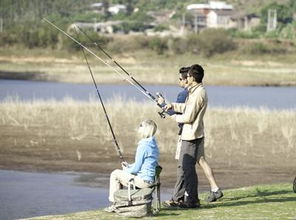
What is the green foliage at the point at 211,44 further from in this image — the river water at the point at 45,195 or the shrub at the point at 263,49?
the river water at the point at 45,195

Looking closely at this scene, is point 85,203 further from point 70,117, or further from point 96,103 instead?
point 96,103

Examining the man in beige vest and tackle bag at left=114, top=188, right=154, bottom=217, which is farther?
the man in beige vest

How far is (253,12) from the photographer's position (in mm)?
129625

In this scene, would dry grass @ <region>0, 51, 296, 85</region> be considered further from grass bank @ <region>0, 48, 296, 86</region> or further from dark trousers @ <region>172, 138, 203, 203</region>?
dark trousers @ <region>172, 138, 203, 203</region>

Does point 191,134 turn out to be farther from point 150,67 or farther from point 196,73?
point 150,67

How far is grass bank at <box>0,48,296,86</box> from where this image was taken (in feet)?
182

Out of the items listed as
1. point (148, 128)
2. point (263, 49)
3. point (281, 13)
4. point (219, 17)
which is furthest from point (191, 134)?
point (219, 17)

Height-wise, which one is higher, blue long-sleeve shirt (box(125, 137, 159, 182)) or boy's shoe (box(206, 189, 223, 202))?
blue long-sleeve shirt (box(125, 137, 159, 182))

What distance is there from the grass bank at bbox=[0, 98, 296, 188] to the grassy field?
463cm

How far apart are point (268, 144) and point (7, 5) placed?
336 ft

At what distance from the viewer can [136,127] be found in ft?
78.6

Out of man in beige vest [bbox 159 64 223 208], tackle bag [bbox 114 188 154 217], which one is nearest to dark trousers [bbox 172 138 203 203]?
man in beige vest [bbox 159 64 223 208]

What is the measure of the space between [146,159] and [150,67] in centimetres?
5450

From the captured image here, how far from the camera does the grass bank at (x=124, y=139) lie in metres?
18.5
